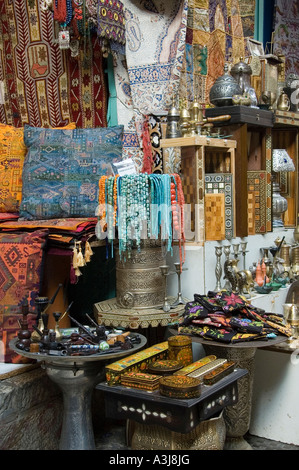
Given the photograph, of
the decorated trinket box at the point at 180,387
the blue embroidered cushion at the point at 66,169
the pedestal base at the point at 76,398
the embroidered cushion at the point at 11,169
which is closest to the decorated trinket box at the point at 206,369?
the decorated trinket box at the point at 180,387

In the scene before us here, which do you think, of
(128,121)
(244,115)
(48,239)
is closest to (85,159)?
(128,121)

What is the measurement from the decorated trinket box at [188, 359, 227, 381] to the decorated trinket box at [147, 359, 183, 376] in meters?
0.10

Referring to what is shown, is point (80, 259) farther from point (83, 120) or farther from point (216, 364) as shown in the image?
point (83, 120)

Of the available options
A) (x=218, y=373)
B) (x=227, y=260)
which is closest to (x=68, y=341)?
(x=218, y=373)

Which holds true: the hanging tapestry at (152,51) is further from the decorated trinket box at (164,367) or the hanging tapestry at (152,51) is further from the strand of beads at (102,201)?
the decorated trinket box at (164,367)

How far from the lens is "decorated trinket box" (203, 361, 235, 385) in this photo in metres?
2.73

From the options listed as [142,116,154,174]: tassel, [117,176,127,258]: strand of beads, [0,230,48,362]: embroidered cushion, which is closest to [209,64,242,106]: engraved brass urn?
[142,116,154,174]: tassel

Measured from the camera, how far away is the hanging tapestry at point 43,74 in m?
4.77

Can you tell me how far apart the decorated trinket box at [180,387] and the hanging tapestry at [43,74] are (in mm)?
2683

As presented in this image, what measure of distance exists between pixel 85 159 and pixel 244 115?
3.84 feet

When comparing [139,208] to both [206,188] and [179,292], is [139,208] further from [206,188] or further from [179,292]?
[206,188]

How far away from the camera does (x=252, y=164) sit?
476cm

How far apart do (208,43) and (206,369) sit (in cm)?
308

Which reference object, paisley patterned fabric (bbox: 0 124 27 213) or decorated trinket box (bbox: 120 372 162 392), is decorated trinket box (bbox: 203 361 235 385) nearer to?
decorated trinket box (bbox: 120 372 162 392)
